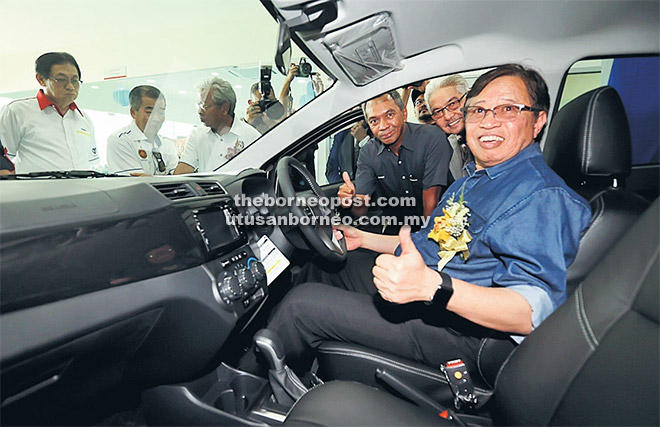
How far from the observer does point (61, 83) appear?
2287mm

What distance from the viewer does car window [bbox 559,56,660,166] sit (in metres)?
1.67

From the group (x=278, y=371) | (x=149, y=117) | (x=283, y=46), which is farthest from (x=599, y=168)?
(x=149, y=117)

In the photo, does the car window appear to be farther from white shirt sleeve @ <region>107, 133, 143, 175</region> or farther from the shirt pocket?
white shirt sleeve @ <region>107, 133, 143, 175</region>

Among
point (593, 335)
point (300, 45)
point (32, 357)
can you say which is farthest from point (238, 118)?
point (593, 335)

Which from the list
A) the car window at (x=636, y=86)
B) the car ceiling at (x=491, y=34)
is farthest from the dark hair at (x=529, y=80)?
the car window at (x=636, y=86)

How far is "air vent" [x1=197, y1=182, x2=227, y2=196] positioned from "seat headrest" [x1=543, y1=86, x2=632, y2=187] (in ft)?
4.20

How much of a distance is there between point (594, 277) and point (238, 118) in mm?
2122

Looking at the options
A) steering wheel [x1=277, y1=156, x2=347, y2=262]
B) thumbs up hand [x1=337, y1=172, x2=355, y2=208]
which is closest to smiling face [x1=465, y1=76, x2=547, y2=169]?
steering wheel [x1=277, y1=156, x2=347, y2=262]

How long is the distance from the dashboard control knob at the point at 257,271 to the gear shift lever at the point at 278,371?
0.20 meters

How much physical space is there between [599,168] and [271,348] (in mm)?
1234

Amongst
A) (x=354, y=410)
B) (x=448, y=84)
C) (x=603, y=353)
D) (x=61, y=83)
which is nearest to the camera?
(x=603, y=353)

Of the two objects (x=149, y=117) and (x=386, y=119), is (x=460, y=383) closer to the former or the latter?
(x=386, y=119)

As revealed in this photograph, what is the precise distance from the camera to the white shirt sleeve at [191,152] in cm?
224

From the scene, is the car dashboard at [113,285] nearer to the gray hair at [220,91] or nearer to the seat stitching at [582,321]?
the seat stitching at [582,321]
